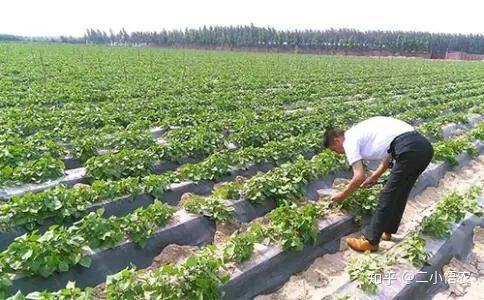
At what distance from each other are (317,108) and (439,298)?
28.3 feet

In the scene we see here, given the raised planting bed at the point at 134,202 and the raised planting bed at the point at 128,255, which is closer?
the raised planting bed at the point at 128,255

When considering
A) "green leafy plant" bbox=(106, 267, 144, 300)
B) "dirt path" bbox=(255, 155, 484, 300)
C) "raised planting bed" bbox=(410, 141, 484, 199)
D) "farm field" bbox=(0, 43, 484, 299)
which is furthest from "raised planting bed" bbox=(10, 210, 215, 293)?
"raised planting bed" bbox=(410, 141, 484, 199)

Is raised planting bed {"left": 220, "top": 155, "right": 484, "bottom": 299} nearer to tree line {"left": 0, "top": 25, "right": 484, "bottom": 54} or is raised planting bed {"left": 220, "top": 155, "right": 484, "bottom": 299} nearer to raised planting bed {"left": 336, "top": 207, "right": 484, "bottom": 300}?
raised planting bed {"left": 336, "top": 207, "right": 484, "bottom": 300}

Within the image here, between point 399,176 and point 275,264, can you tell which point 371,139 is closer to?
point 399,176

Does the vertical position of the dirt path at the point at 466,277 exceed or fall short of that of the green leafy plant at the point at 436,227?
it falls short

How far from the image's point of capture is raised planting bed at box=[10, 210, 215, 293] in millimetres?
3684

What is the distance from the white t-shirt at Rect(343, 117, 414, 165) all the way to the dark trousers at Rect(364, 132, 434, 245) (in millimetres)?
89

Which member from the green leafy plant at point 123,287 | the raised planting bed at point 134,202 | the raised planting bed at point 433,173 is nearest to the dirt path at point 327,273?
the raised planting bed at point 433,173

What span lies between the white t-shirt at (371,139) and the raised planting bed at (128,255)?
1902 millimetres

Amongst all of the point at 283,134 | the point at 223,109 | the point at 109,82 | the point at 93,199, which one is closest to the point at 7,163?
the point at 93,199

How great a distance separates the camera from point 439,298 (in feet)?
14.7

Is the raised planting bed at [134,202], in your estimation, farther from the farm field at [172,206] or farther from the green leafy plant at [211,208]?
the green leafy plant at [211,208]

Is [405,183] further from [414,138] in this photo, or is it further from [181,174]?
[181,174]

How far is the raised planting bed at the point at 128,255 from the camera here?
3.68 metres
